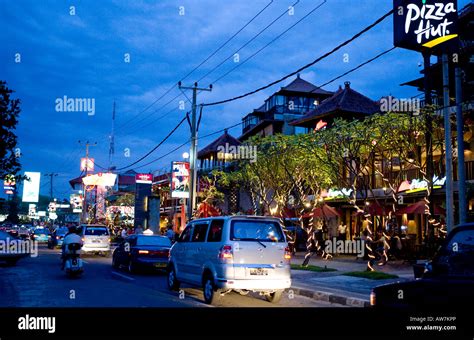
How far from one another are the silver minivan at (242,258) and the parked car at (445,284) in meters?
5.26

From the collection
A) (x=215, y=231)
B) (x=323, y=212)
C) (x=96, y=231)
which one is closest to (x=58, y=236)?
(x=96, y=231)

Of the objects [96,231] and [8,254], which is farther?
[96,231]

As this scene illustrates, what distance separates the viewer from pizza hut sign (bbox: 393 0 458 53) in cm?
1517

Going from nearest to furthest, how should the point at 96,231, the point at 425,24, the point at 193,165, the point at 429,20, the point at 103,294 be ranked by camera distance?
the point at 103,294 → the point at 429,20 → the point at 425,24 → the point at 96,231 → the point at 193,165

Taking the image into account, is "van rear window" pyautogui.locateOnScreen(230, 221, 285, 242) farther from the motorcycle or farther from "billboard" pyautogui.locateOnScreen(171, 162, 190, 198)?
"billboard" pyautogui.locateOnScreen(171, 162, 190, 198)

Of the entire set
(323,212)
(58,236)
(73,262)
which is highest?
(323,212)

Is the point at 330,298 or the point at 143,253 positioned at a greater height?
the point at 143,253

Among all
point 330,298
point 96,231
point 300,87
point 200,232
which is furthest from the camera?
point 300,87

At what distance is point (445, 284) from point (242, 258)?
6.82m

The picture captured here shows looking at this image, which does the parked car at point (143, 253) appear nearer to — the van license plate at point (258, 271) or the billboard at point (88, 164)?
the van license plate at point (258, 271)

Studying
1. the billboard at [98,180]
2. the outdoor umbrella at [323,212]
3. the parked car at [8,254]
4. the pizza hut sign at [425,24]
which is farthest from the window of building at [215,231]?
the billboard at [98,180]

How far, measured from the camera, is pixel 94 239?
89.6ft

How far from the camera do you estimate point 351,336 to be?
5207 millimetres

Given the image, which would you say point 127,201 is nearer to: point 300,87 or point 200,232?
point 300,87
